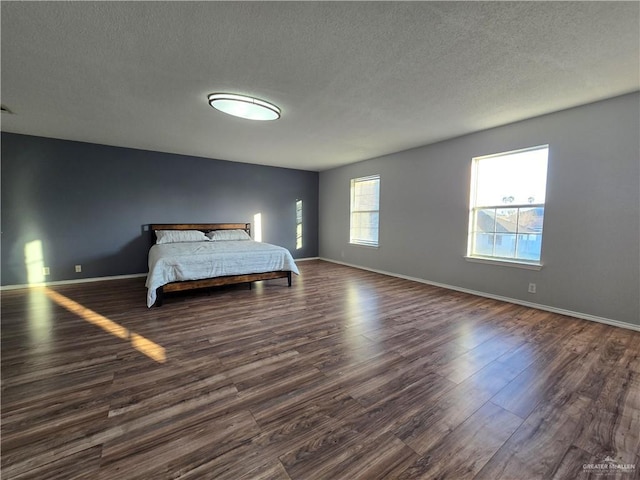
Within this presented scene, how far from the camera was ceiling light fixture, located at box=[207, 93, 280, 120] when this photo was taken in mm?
2711

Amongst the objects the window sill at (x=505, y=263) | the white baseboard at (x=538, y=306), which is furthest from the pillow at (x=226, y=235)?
the window sill at (x=505, y=263)

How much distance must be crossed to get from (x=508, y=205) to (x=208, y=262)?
4285 mm

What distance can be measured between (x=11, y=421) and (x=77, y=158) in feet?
15.0

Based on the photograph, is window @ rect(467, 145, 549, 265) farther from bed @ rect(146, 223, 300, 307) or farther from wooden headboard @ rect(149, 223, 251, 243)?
wooden headboard @ rect(149, 223, 251, 243)

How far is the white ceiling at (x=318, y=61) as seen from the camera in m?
1.66

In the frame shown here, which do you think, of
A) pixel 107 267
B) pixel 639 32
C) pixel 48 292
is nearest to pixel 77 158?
pixel 107 267

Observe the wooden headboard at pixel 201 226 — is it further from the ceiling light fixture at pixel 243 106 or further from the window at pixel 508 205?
the window at pixel 508 205

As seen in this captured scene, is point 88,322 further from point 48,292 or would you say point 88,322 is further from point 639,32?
point 639,32

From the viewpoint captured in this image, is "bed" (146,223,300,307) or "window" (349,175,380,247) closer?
"bed" (146,223,300,307)

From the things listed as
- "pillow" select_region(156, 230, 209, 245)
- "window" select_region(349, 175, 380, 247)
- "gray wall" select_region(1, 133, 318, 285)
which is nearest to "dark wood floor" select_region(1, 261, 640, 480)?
"gray wall" select_region(1, 133, 318, 285)

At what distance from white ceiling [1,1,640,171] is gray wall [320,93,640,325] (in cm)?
29

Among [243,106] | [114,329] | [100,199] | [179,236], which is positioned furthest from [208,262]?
[100,199]

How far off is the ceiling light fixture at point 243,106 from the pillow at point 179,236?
297 centimetres

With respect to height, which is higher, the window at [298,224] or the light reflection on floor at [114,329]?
the window at [298,224]
